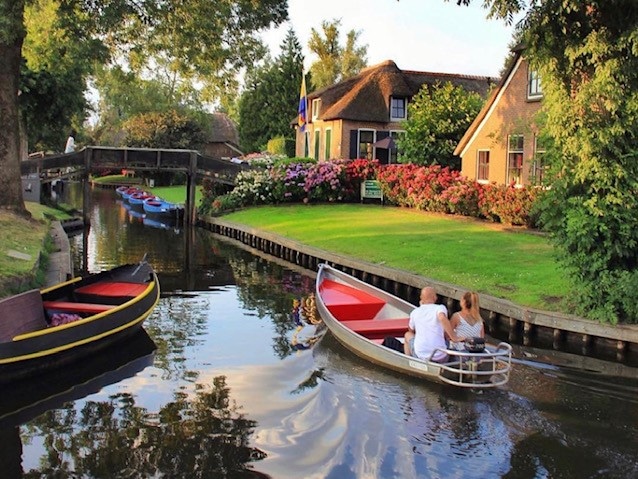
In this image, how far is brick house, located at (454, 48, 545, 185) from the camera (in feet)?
83.0

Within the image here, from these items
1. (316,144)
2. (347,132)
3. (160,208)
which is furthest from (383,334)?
(316,144)

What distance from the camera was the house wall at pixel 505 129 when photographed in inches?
1003

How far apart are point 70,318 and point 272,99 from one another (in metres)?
55.6

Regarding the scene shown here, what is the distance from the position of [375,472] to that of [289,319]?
7733mm

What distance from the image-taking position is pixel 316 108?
47375 millimetres

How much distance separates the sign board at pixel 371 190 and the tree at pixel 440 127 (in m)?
2.15

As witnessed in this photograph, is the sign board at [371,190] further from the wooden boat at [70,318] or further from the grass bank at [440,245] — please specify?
the wooden boat at [70,318]

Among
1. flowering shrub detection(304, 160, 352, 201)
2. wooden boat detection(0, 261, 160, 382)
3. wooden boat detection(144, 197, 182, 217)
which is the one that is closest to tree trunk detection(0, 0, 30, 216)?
wooden boat detection(0, 261, 160, 382)

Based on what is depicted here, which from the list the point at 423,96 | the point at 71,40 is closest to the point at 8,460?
the point at 71,40

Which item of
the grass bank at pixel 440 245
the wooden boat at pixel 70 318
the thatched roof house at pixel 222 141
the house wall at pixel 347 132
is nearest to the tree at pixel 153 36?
the grass bank at pixel 440 245

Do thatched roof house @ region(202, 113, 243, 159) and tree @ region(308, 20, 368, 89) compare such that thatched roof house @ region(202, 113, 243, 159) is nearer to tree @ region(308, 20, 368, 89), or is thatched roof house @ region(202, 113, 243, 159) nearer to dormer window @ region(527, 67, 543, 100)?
tree @ region(308, 20, 368, 89)

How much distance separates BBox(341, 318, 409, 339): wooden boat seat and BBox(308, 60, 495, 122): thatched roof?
103ft

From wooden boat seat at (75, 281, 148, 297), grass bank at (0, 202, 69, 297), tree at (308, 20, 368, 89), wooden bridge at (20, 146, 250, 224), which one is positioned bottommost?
wooden boat seat at (75, 281, 148, 297)

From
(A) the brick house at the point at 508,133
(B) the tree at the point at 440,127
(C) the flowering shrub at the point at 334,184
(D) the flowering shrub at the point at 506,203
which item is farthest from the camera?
(B) the tree at the point at 440,127
